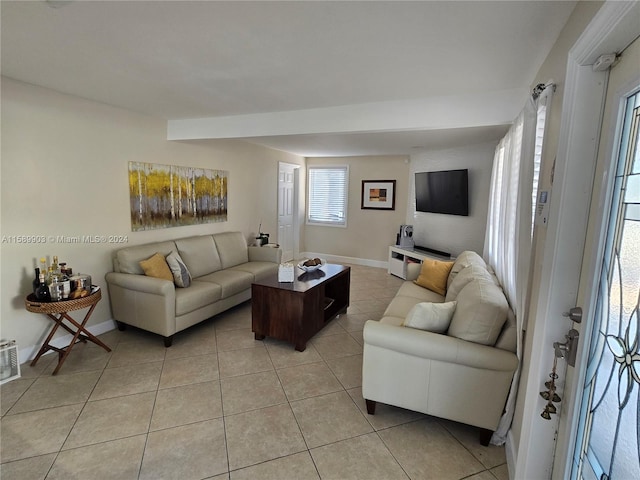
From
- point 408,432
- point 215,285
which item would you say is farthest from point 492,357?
point 215,285

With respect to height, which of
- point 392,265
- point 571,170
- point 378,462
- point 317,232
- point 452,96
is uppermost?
point 452,96

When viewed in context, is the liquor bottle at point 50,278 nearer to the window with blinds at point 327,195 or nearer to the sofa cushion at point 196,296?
the sofa cushion at point 196,296

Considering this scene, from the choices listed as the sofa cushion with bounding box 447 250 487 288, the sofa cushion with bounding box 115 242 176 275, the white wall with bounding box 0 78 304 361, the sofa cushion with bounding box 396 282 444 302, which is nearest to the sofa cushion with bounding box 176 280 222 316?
the sofa cushion with bounding box 115 242 176 275

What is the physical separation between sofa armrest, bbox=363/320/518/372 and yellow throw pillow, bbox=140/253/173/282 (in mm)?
2279

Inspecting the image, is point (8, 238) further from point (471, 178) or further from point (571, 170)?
point (471, 178)

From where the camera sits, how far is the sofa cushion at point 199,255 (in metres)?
3.83

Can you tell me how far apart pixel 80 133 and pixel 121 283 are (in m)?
1.49

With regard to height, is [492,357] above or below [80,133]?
below

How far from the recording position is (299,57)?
1.98 meters

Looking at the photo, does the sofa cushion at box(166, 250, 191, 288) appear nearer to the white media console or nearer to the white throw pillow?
the white throw pillow

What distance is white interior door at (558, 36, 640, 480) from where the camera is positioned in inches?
40.0

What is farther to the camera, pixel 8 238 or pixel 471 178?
pixel 471 178

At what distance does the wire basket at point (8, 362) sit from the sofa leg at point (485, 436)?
3.47 meters

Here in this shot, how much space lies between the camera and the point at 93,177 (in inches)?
123
